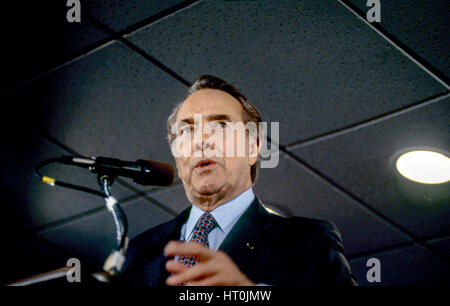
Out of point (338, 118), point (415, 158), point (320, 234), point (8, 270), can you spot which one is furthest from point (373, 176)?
point (8, 270)

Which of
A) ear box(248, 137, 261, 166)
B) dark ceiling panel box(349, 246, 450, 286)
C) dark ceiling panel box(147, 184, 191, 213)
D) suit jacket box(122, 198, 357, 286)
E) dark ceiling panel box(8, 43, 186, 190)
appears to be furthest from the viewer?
dark ceiling panel box(349, 246, 450, 286)

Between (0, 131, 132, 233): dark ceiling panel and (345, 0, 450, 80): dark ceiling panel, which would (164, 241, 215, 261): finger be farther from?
(0, 131, 132, 233): dark ceiling panel

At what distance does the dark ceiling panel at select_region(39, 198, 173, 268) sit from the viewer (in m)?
2.99

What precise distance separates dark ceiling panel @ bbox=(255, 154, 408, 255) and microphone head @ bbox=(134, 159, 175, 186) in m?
1.19

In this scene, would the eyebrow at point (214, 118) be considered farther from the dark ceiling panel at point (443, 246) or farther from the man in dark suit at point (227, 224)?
the dark ceiling panel at point (443, 246)

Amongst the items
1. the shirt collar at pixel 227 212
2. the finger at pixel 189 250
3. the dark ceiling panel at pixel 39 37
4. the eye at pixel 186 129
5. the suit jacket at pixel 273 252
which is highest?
the dark ceiling panel at pixel 39 37

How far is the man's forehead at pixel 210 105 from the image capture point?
1822mm

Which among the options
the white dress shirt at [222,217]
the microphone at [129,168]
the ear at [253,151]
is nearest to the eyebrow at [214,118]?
the ear at [253,151]

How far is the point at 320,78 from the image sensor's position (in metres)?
2.11

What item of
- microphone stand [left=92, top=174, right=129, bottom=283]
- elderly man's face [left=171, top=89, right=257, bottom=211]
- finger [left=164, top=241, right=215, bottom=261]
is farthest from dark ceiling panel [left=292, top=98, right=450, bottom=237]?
finger [left=164, top=241, right=215, bottom=261]

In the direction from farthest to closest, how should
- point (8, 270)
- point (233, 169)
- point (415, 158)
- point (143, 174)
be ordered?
1. point (8, 270)
2. point (415, 158)
3. point (233, 169)
4. point (143, 174)

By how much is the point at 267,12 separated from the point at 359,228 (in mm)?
1502

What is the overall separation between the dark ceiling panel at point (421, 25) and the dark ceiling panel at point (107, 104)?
0.82 m
